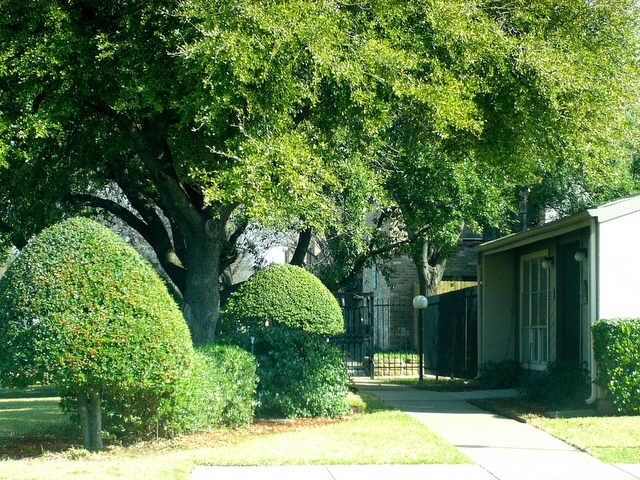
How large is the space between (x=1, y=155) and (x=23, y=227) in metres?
4.48

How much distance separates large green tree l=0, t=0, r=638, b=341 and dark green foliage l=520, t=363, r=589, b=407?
3257mm

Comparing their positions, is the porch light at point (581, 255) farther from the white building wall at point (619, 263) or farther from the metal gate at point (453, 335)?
the metal gate at point (453, 335)

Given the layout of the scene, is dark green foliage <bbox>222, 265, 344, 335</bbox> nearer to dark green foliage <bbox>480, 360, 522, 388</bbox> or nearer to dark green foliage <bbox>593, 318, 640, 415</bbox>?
dark green foliage <bbox>593, 318, 640, 415</bbox>

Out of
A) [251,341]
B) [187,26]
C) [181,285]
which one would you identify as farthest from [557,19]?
[181,285]

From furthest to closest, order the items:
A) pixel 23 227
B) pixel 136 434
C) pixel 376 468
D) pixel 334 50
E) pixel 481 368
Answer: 1. pixel 481 368
2. pixel 23 227
3. pixel 334 50
4. pixel 136 434
5. pixel 376 468

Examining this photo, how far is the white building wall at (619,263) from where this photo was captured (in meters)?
12.5

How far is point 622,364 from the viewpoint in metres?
11.9

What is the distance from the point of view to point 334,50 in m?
11.0

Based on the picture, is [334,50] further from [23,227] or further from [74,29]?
[23,227]

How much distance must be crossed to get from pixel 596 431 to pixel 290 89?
230 inches

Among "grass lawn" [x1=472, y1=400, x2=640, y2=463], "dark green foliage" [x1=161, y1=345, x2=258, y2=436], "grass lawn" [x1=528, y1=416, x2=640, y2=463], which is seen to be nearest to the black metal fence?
"grass lawn" [x1=472, y1=400, x2=640, y2=463]

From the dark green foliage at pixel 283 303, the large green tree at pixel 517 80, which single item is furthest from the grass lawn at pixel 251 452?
the large green tree at pixel 517 80

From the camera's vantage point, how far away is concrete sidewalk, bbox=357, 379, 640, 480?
8.50 metres

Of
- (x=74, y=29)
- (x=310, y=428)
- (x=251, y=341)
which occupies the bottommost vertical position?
(x=310, y=428)
